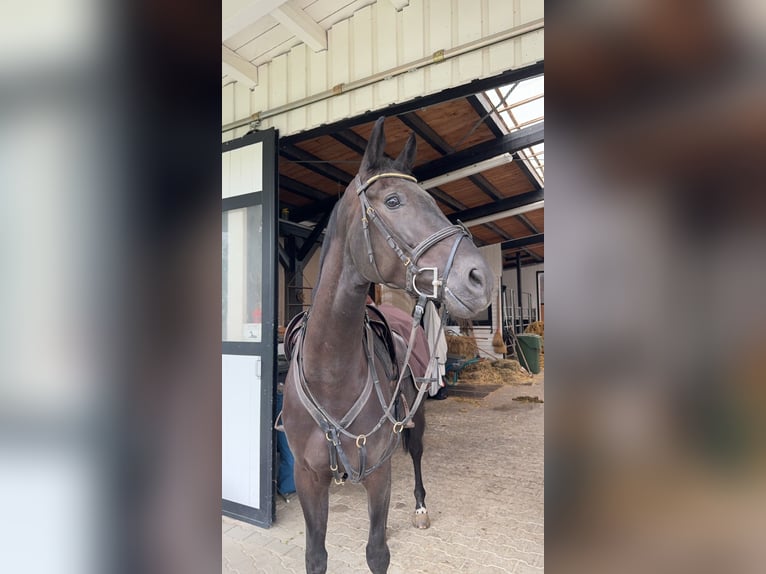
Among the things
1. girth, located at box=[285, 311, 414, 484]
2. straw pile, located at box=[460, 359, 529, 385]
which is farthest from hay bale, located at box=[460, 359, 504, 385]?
girth, located at box=[285, 311, 414, 484]

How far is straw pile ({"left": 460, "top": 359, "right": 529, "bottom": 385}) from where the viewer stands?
7770 millimetres

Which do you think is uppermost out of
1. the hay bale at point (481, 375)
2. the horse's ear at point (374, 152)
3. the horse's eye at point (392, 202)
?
the horse's ear at point (374, 152)

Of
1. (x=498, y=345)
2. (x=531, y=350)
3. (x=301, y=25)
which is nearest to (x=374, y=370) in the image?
(x=301, y=25)

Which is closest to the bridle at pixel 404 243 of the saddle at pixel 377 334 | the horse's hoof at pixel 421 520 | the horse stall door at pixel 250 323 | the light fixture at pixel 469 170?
the saddle at pixel 377 334

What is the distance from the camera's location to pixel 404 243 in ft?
4.24

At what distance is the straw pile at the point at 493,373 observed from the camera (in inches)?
306

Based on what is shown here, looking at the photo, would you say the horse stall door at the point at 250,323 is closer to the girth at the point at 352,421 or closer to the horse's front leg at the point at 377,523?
the girth at the point at 352,421

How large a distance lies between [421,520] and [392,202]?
214 centimetres
